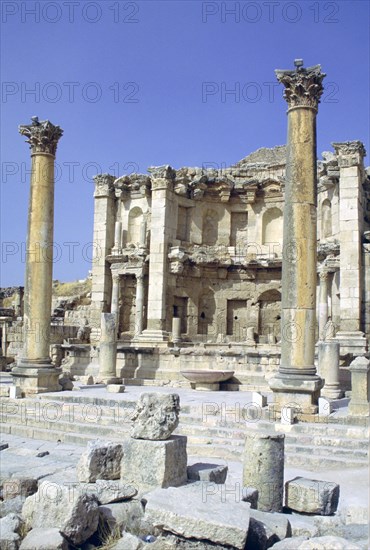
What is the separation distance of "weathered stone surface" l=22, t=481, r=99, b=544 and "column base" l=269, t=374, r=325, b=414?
6111mm

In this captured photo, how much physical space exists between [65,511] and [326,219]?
20762 millimetres

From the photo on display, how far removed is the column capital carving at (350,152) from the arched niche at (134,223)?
995 centimetres

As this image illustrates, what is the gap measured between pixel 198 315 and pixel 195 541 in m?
22.2

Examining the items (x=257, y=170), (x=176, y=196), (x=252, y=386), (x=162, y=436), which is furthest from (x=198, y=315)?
(x=162, y=436)

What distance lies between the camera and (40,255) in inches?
615

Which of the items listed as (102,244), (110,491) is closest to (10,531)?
(110,491)

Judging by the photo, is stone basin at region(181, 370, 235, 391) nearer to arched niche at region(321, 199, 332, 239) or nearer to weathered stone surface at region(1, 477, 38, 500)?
weathered stone surface at region(1, 477, 38, 500)

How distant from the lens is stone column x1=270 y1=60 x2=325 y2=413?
11.6 metres

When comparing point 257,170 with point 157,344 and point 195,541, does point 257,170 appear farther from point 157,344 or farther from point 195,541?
point 195,541

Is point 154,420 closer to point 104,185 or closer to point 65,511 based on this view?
point 65,511

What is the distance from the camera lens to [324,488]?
7.00 m

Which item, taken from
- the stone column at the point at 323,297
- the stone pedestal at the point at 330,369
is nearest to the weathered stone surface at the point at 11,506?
the stone pedestal at the point at 330,369

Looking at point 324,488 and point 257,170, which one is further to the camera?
point 257,170

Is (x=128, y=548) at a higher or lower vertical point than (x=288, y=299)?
lower
